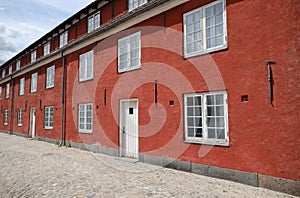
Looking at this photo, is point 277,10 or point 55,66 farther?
point 55,66

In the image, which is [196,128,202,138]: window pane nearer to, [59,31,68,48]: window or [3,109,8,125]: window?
[59,31,68,48]: window

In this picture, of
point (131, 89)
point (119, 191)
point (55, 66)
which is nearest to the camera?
point (119, 191)

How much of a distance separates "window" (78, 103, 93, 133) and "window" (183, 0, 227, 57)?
679 cm

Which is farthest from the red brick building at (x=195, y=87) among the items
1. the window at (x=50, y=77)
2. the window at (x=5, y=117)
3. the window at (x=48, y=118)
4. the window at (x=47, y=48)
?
the window at (x=5, y=117)

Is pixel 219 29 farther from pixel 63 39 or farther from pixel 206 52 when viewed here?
pixel 63 39

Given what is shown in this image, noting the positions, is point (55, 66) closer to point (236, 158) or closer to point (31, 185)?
point (31, 185)

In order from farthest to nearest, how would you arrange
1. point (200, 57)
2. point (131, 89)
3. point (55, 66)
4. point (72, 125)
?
point (55, 66) < point (72, 125) < point (131, 89) < point (200, 57)

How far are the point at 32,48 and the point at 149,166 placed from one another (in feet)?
58.6

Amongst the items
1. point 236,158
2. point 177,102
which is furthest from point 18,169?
point 236,158

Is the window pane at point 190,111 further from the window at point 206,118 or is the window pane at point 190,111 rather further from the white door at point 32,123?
the white door at point 32,123

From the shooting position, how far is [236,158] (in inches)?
257

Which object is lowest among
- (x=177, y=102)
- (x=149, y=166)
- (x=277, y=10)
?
(x=149, y=166)

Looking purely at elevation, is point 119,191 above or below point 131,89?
below

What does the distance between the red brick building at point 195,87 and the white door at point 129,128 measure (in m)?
0.04
